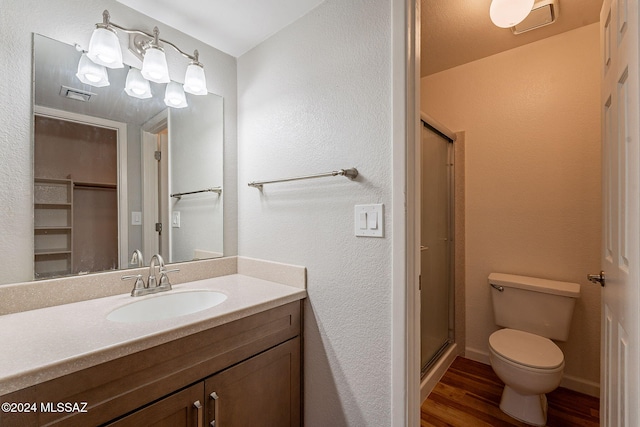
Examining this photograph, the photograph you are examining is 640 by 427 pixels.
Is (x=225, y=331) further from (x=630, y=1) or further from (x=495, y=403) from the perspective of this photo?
(x=495, y=403)

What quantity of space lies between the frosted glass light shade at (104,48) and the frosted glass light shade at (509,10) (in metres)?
1.76

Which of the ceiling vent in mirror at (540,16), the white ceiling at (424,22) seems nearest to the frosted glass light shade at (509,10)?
the white ceiling at (424,22)

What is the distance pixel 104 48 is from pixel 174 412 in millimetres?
1414

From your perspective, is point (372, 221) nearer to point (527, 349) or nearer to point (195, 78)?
point (195, 78)

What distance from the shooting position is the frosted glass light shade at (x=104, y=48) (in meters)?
1.15

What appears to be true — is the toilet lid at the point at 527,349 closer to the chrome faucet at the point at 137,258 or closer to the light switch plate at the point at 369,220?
the light switch plate at the point at 369,220

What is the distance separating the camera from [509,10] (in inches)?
53.5

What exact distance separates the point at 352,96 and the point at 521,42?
1619 mm

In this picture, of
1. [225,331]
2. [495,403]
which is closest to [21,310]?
[225,331]

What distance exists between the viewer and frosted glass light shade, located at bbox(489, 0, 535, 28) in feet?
4.36

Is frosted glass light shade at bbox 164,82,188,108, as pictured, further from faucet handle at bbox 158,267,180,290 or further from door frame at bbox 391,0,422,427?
door frame at bbox 391,0,422,427

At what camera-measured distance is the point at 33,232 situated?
109cm

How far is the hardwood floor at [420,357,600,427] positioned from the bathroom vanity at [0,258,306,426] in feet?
2.96

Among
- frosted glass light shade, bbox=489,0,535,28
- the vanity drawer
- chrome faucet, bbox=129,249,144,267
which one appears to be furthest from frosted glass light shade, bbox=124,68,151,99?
frosted glass light shade, bbox=489,0,535,28
